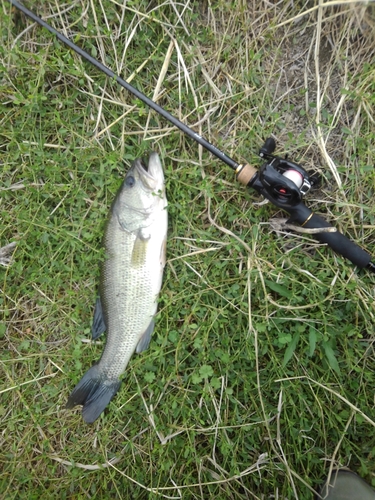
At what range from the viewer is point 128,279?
91.7 inches

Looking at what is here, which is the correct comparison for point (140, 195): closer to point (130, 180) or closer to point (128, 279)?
point (130, 180)

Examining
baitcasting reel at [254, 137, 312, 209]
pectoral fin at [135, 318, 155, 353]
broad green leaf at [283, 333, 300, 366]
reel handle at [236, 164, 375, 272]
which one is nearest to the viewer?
baitcasting reel at [254, 137, 312, 209]

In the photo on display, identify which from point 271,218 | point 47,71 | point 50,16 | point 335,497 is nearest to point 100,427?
point 335,497

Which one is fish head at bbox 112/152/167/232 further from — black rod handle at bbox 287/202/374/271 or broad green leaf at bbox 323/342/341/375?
broad green leaf at bbox 323/342/341/375

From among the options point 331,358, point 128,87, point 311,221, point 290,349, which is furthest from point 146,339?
point 128,87

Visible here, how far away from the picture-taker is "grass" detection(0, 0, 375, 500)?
2.29m

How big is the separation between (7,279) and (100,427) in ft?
4.13

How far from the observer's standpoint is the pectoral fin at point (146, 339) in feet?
7.91

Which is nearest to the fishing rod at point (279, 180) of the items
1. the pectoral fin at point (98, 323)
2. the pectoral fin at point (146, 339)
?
the pectoral fin at point (146, 339)

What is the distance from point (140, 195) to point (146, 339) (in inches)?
37.8

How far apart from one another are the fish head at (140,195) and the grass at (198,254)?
0.17 m

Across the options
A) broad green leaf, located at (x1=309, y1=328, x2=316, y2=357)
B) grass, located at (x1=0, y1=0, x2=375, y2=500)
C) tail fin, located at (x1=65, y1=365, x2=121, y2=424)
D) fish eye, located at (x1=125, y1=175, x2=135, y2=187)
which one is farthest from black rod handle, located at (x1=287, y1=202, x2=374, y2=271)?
tail fin, located at (x1=65, y1=365, x2=121, y2=424)

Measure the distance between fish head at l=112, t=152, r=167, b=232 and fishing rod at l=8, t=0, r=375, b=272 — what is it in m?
0.33

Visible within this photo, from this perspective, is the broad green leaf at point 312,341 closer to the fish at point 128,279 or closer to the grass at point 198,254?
the grass at point 198,254
